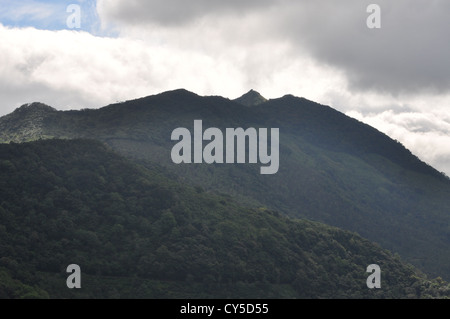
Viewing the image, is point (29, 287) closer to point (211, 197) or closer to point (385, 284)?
point (211, 197)

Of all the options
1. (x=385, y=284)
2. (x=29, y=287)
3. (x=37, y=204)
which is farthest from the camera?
(x=385, y=284)

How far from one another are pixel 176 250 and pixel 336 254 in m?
50.4

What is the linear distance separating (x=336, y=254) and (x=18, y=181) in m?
87.4

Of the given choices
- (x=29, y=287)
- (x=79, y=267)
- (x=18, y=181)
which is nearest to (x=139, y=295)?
(x=79, y=267)

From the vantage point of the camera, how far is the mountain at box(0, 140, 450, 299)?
124 m

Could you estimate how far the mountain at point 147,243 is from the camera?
124062 mm

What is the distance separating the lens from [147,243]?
140m

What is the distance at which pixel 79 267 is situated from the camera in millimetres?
123250
